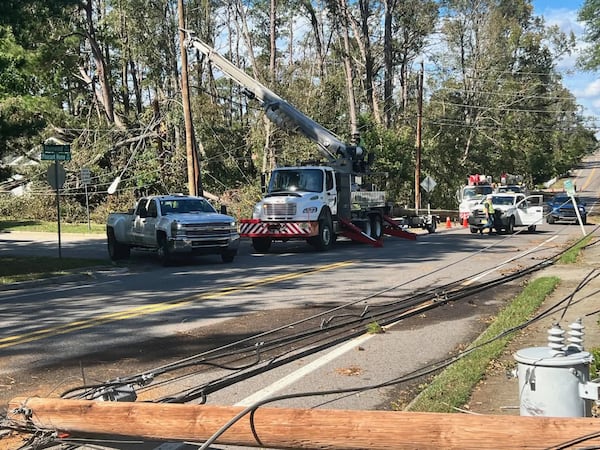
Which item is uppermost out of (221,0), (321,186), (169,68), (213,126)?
(221,0)

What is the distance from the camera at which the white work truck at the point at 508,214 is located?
29.8m

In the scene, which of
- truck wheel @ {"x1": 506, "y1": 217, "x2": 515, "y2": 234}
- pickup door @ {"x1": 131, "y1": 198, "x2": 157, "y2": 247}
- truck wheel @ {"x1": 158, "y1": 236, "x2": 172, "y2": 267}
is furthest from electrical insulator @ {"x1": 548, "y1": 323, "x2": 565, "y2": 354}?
truck wheel @ {"x1": 506, "y1": 217, "x2": 515, "y2": 234}

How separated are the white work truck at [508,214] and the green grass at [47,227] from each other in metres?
17.1

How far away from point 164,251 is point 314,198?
19.2 feet

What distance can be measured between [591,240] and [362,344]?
17.3m

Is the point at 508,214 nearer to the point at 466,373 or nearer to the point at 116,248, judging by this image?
the point at 116,248

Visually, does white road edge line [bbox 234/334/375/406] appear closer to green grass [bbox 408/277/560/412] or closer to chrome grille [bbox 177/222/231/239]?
green grass [bbox 408/277/560/412]

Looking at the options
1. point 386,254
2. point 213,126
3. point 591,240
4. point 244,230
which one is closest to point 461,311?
point 386,254

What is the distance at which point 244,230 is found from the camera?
893 inches

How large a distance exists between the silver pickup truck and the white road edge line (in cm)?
1045

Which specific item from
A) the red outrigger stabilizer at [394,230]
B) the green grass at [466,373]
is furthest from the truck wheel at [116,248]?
the green grass at [466,373]

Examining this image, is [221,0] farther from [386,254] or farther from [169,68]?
[386,254]

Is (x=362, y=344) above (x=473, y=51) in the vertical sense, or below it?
below

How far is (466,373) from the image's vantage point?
6.66m
